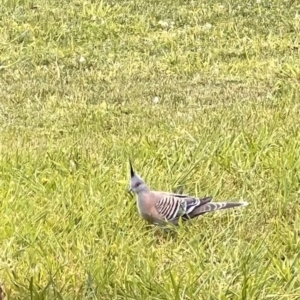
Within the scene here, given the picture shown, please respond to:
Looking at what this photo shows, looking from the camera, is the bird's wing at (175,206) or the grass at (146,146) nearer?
the grass at (146,146)

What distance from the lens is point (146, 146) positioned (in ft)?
13.0

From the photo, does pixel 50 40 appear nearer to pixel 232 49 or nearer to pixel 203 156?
pixel 232 49

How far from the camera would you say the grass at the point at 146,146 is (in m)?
2.91

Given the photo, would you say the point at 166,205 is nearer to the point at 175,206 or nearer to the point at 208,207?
the point at 175,206

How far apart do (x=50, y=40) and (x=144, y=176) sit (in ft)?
9.81

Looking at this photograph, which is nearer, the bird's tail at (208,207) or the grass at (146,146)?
the grass at (146,146)

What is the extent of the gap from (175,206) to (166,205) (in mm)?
34

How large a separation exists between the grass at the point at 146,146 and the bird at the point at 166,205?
0.06 meters

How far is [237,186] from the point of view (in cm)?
365

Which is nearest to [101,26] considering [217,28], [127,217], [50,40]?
[50,40]

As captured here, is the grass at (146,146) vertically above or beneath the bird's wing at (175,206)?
beneath

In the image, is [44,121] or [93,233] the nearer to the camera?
[93,233]

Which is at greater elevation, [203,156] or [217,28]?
[203,156]

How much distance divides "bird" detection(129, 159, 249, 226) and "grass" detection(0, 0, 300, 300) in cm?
6
